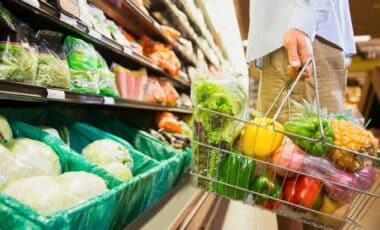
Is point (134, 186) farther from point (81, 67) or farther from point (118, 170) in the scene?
point (81, 67)

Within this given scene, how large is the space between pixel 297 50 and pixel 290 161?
16.6 inches

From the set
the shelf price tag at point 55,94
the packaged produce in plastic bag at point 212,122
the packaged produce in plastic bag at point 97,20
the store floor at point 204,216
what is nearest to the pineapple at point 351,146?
the packaged produce in plastic bag at point 212,122

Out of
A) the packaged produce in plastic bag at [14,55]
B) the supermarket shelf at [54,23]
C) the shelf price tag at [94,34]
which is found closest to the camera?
the packaged produce in plastic bag at [14,55]

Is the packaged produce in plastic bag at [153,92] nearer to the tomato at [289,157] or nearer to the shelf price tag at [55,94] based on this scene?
the shelf price tag at [55,94]

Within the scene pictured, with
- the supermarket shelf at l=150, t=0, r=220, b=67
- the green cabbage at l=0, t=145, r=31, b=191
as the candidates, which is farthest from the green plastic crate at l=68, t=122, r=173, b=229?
the supermarket shelf at l=150, t=0, r=220, b=67

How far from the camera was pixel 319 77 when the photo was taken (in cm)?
161

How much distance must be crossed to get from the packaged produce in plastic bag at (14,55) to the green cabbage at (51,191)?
36cm

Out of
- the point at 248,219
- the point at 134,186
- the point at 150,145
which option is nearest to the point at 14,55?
the point at 134,186

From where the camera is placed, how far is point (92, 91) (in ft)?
6.16

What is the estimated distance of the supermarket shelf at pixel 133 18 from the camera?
103 inches

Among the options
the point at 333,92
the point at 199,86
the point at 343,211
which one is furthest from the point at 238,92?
the point at 333,92

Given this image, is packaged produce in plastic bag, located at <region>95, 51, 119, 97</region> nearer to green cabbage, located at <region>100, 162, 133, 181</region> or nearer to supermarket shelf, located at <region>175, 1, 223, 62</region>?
green cabbage, located at <region>100, 162, 133, 181</region>

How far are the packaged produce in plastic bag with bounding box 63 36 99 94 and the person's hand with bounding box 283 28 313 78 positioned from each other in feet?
3.38

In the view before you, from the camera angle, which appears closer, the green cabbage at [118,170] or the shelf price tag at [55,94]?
the shelf price tag at [55,94]
